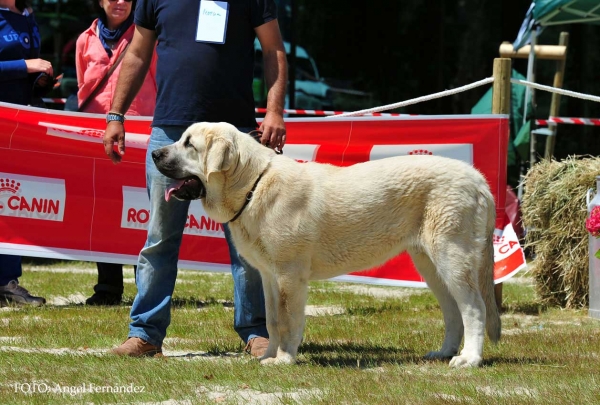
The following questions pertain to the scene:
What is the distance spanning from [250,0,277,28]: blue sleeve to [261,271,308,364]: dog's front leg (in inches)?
60.4

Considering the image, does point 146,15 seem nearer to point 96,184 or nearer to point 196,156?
point 196,156

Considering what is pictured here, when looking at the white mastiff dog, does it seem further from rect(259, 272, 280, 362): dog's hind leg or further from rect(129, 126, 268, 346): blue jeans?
rect(129, 126, 268, 346): blue jeans

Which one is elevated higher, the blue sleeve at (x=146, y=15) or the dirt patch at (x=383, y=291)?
the blue sleeve at (x=146, y=15)

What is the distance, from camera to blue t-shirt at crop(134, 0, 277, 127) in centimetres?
561

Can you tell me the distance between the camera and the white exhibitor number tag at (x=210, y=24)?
5.59m

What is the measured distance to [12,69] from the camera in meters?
7.82

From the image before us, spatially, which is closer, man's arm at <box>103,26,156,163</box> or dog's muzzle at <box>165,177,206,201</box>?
dog's muzzle at <box>165,177,206,201</box>

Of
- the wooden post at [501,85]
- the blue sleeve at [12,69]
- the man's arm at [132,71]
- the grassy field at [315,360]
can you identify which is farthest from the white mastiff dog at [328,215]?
the blue sleeve at [12,69]

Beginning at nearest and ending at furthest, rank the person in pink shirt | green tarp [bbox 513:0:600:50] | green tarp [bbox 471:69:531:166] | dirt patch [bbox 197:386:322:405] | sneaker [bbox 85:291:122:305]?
1. dirt patch [bbox 197:386:322:405]
2. the person in pink shirt
3. sneaker [bbox 85:291:122:305]
4. green tarp [bbox 513:0:600:50]
5. green tarp [bbox 471:69:531:166]

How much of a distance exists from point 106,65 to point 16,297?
2.05m

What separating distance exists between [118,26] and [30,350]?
3.10m

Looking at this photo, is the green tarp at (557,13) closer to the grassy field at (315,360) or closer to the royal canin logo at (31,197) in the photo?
the grassy field at (315,360)

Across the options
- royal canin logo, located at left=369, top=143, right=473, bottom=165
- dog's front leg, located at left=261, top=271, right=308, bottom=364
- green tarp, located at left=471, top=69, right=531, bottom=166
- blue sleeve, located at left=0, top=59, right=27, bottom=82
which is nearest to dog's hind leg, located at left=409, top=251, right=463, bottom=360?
dog's front leg, located at left=261, top=271, right=308, bottom=364

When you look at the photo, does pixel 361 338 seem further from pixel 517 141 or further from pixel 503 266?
pixel 517 141
